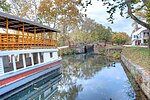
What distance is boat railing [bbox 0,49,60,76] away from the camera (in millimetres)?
12109

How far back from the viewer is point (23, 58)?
13977 mm

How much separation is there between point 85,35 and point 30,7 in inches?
1118

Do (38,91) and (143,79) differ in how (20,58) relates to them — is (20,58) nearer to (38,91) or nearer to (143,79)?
(38,91)

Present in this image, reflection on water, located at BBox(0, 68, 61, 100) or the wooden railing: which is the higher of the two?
the wooden railing

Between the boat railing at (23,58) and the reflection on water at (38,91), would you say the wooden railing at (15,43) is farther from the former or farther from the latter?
the reflection on water at (38,91)

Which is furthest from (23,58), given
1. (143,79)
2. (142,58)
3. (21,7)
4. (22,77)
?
(21,7)

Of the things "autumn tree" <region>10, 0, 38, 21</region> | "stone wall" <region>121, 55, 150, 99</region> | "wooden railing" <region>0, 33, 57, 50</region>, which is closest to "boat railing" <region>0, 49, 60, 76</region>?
"wooden railing" <region>0, 33, 57, 50</region>

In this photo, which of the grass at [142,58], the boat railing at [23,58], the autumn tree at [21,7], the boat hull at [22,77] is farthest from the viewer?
the autumn tree at [21,7]

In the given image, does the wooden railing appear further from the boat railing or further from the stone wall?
the stone wall

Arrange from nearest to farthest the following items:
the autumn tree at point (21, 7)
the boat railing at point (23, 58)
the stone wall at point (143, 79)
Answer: the stone wall at point (143, 79), the boat railing at point (23, 58), the autumn tree at point (21, 7)

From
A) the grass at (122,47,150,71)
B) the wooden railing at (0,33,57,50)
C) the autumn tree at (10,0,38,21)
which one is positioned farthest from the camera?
the autumn tree at (10,0,38,21)

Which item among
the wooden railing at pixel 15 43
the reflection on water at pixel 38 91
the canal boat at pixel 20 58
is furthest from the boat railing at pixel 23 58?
the reflection on water at pixel 38 91

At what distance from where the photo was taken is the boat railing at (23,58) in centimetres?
1211

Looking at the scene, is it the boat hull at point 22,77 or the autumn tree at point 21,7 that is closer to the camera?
the boat hull at point 22,77
